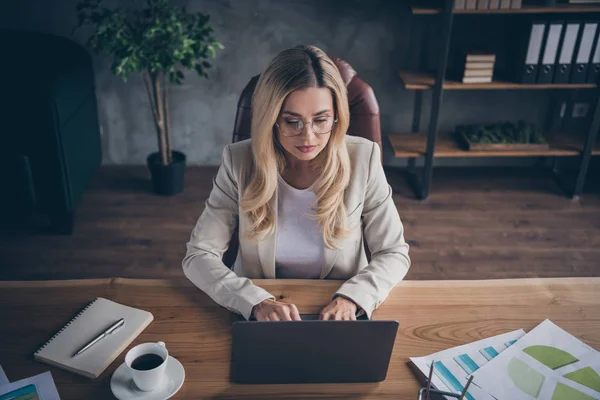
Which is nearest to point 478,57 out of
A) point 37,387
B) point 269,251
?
point 269,251

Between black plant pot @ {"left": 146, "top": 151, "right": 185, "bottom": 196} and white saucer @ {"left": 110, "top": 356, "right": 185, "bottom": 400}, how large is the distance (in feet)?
7.22

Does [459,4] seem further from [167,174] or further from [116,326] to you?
[116,326]

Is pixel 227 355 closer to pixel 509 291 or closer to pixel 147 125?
pixel 509 291

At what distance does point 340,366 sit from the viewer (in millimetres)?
1104

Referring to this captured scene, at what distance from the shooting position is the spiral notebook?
115 centimetres

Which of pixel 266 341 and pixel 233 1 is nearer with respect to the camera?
pixel 266 341

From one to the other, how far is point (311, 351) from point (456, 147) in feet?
8.18

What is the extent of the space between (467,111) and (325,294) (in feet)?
8.47

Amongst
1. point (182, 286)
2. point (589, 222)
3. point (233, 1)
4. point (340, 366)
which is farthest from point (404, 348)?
point (233, 1)

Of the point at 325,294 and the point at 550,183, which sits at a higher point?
the point at 325,294

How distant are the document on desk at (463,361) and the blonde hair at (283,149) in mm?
445

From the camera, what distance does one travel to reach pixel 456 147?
335 centimetres

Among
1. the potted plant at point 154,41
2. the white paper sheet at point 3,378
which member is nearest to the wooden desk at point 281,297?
the white paper sheet at point 3,378

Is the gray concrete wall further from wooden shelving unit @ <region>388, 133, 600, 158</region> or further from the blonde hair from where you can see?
the blonde hair
